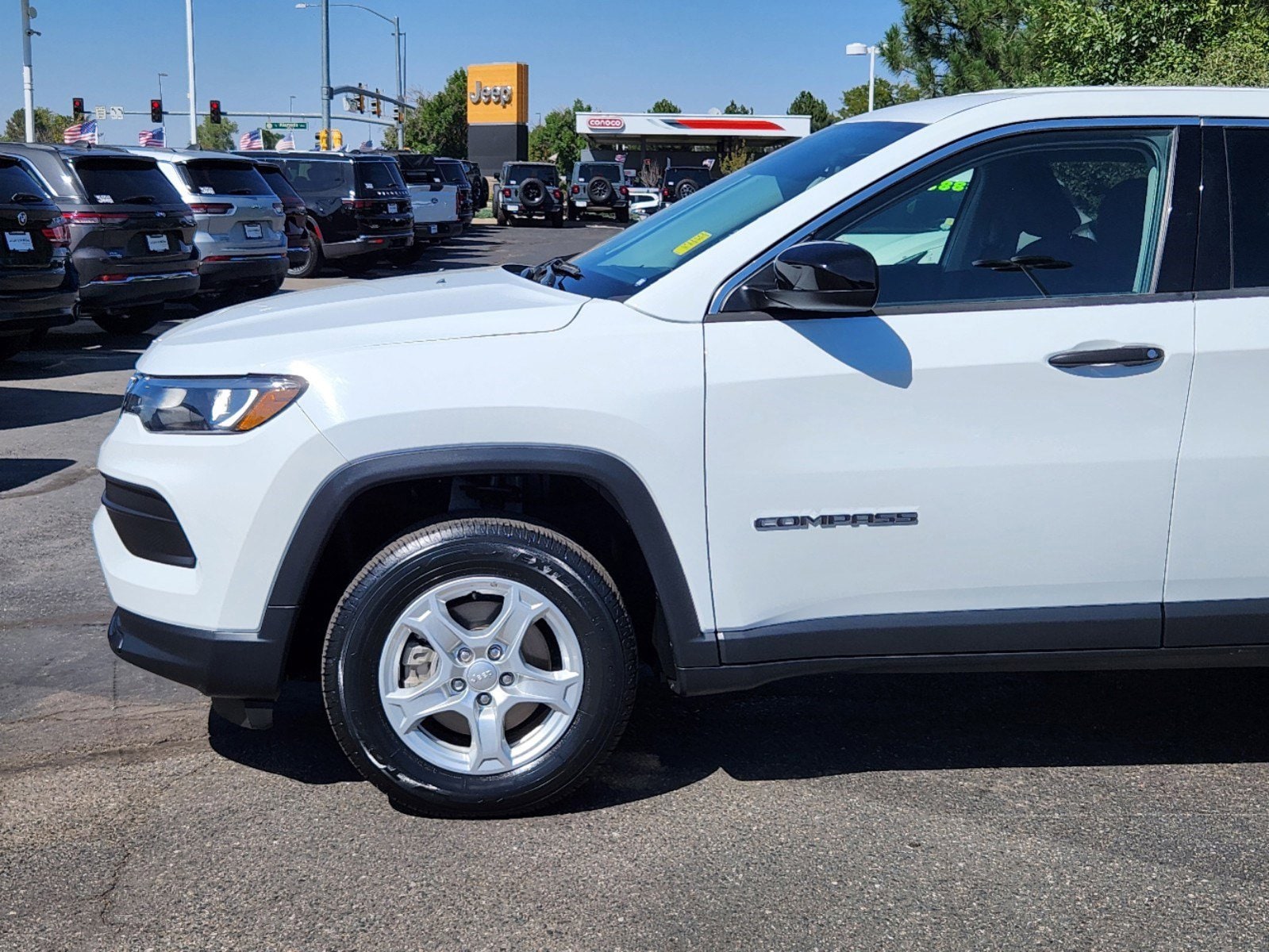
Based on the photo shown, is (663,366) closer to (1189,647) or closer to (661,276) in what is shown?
(661,276)

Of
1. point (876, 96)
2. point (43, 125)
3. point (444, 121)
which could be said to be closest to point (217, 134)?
point (43, 125)

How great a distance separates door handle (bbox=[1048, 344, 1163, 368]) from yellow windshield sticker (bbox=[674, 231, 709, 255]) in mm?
980

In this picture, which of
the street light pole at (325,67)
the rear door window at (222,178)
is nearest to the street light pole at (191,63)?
the street light pole at (325,67)

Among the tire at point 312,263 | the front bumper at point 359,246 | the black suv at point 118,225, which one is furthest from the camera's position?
the front bumper at point 359,246

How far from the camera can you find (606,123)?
78.3 metres

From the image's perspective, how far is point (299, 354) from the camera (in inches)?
135

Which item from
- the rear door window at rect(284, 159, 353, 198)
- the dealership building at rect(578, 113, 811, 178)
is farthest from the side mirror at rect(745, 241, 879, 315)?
the dealership building at rect(578, 113, 811, 178)

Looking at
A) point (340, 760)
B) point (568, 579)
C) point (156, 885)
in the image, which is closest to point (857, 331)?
point (568, 579)

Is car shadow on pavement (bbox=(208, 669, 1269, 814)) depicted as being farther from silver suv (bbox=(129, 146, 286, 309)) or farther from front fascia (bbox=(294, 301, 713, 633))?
silver suv (bbox=(129, 146, 286, 309))

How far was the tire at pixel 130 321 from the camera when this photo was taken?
47.2ft

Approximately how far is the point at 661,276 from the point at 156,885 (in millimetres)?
1925

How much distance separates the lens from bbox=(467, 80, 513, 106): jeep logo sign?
82.6 meters

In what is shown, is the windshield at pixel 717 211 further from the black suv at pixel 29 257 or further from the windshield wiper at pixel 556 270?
the black suv at pixel 29 257

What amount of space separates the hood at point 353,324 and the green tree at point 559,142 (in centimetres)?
9062
